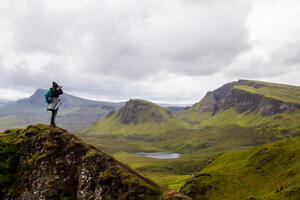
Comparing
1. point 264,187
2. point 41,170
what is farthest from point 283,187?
point 41,170

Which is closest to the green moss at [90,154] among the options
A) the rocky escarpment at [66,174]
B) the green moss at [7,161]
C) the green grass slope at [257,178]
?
the rocky escarpment at [66,174]

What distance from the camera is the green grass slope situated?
3819 cm

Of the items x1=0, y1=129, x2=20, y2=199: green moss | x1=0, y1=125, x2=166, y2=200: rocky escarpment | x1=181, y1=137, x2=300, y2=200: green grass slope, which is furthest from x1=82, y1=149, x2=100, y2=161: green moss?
x1=181, y1=137, x2=300, y2=200: green grass slope

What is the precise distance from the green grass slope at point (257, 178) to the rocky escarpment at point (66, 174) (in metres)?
29.6

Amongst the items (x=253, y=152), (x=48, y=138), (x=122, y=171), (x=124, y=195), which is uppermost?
(x=48, y=138)

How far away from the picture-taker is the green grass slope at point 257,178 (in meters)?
38.2

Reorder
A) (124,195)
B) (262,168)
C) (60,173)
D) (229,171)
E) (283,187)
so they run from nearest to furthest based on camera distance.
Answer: (124,195), (60,173), (283,187), (262,168), (229,171)

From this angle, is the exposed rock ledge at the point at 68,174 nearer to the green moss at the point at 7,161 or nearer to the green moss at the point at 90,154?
the green moss at the point at 90,154

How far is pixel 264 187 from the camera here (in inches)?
1638

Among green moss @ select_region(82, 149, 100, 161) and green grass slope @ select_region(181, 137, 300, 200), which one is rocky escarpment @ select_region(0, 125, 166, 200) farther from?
green grass slope @ select_region(181, 137, 300, 200)

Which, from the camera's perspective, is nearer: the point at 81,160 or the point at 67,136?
the point at 81,160

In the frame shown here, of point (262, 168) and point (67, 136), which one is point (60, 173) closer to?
point (67, 136)

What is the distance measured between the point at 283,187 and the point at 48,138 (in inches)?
1552

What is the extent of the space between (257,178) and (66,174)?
42972mm
